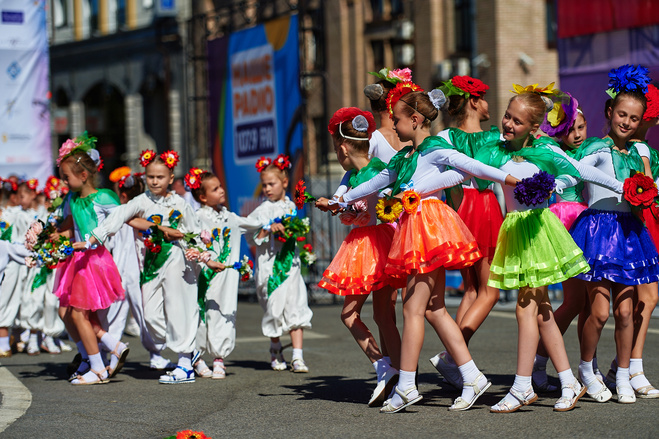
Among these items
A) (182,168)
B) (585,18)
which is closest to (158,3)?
(182,168)

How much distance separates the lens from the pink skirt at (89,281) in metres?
8.09

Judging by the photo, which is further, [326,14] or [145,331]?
[326,14]

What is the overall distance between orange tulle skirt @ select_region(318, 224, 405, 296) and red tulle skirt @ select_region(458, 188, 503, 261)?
2.22 ft

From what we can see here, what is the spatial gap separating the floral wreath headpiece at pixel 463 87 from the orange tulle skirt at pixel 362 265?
1.11 m

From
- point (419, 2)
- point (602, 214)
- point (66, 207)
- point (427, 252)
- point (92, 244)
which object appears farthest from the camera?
point (419, 2)

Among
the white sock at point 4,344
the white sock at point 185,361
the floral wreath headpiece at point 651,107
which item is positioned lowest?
the white sock at point 4,344

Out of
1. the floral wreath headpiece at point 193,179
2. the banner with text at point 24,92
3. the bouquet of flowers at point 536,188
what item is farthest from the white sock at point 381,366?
the banner with text at point 24,92

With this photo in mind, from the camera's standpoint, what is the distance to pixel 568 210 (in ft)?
24.2

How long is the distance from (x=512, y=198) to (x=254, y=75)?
1030 cm

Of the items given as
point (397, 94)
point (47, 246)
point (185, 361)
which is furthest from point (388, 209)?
point (47, 246)

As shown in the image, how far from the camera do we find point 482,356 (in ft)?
29.4

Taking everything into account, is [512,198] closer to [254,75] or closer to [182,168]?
[254,75]

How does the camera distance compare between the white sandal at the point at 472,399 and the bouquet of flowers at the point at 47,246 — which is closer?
the white sandal at the point at 472,399

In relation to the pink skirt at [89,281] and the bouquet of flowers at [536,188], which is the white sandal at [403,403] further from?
the pink skirt at [89,281]
